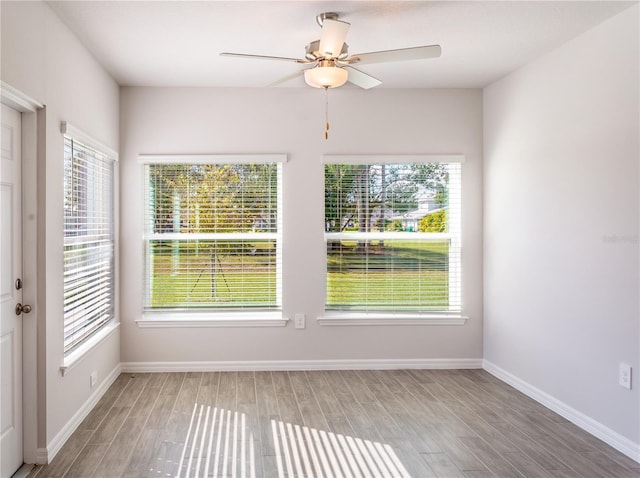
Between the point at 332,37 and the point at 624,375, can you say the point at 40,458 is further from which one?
the point at 624,375

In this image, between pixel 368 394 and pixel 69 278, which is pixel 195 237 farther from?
pixel 368 394

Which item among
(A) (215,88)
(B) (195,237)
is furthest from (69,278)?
(A) (215,88)

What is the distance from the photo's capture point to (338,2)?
2.74 meters

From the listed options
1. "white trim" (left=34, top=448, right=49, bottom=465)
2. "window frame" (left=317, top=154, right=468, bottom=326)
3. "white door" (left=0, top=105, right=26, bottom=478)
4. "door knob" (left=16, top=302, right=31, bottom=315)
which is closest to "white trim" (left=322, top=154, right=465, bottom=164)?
"window frame" (left=317, top=154, right=468, bottom=326)

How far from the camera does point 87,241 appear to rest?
3545 mm

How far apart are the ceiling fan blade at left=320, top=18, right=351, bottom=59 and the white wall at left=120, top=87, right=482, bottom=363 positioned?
1.68m

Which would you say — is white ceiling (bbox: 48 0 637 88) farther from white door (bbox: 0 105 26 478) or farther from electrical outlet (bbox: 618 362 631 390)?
electrical outlet (bbox: 618 362 631 390)

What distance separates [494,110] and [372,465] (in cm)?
321

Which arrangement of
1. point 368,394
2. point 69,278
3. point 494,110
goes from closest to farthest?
point 69,278, point 368,394, point 494,110

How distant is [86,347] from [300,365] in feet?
6.13

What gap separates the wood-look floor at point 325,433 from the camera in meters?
Result: 2.67

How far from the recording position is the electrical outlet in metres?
2.88

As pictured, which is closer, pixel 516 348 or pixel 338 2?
pixel 338 2

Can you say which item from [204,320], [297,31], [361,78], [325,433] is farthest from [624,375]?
[204,320]
